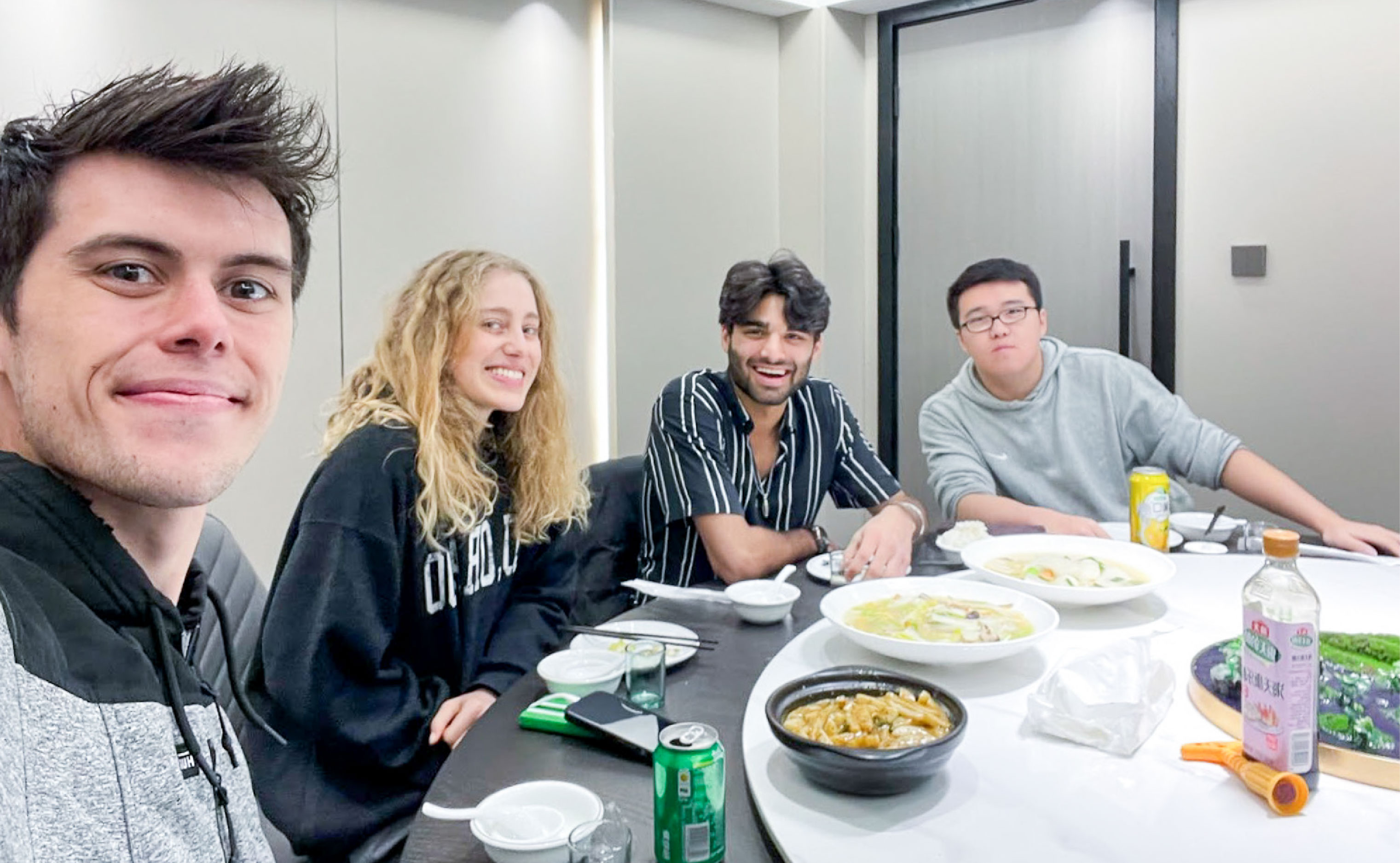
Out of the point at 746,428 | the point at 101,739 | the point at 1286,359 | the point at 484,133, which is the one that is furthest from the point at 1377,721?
the point at 484,133

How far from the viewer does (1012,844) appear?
91cm

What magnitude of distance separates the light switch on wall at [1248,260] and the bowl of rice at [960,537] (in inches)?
82.3

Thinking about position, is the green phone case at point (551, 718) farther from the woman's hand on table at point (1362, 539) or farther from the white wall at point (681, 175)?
the white wall at point (681, 175)

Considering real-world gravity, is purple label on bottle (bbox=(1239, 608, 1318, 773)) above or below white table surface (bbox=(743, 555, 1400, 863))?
above

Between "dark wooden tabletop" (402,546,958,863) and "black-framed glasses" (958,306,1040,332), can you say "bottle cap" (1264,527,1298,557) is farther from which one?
"black-framed glasses" (958,306,1040,332)

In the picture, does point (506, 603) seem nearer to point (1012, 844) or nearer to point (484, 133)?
point (1012, 844)

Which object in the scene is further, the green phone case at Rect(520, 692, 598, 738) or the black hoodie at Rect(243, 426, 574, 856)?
the black hoodie at Rect(243, 426, 574, 856)

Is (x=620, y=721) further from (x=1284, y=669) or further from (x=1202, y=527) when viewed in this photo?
(x=1202, y=527)

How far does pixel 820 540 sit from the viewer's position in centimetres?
219

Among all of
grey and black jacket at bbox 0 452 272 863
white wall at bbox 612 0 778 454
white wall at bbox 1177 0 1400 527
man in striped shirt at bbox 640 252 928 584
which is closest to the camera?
grey and black jacket at bbox 0 452 272 863

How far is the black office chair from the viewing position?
7.27 ft

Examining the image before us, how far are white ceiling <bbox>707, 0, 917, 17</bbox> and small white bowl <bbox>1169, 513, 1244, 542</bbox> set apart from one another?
107 inches

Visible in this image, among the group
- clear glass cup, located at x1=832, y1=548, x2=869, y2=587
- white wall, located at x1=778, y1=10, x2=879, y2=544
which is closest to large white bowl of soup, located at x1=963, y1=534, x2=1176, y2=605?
clear glass cup, located at x1=832, y1=548, x2=869, y2=587

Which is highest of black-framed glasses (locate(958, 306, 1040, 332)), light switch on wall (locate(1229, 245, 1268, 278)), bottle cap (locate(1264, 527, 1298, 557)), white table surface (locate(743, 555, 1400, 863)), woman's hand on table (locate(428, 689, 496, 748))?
light switch on wall (locate(1229, 245, 1268, 278))
